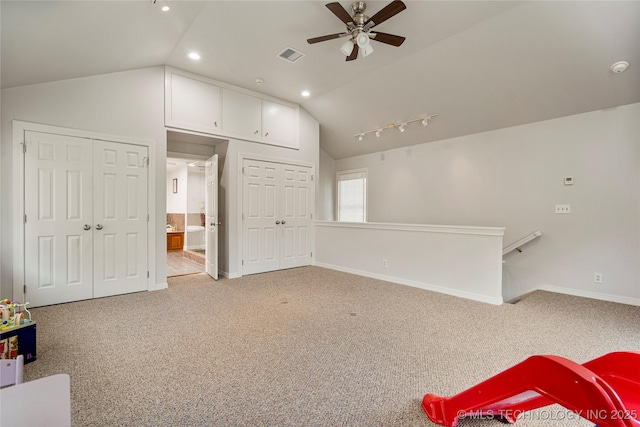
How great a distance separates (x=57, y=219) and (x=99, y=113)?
1432mm

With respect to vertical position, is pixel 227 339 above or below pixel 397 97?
below

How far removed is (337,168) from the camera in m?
7.60

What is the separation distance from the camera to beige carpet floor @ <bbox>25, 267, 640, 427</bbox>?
161 cm

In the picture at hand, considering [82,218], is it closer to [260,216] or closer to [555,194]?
[260,216]

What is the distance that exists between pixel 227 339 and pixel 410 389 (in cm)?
156

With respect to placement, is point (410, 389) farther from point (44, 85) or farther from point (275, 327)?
point (44, 85)

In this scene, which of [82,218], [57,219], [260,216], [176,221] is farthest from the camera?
[176,221]

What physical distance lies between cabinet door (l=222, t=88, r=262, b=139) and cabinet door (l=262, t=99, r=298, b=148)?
144 mm

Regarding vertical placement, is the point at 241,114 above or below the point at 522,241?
above

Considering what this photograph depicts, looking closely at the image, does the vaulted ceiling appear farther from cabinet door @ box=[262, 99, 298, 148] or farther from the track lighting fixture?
cabinet door @ box=[262, 99, 298, 148]

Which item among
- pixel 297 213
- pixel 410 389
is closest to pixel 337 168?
pixel 297 213

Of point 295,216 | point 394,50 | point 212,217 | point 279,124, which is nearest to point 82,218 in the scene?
point 212,217

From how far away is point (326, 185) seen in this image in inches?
298

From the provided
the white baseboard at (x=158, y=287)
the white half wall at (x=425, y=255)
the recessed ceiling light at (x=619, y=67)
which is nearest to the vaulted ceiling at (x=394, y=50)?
the recessed ceiling light at (x=619, y=67)
